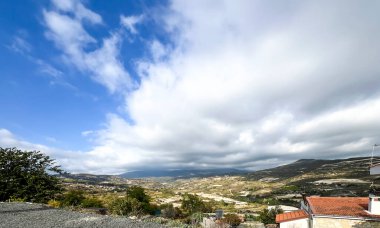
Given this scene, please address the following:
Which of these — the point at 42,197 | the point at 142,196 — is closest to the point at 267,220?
the point at 142,196

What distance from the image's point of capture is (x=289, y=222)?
30.3 metres

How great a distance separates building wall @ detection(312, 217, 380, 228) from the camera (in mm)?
25164

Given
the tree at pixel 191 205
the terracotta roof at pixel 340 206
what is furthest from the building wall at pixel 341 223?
the tree at pixel 191 205

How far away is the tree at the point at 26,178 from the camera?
98.6ft

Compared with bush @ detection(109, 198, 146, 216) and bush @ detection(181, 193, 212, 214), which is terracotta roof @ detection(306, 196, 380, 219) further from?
bush @ detection(181, 193, 212, 214)

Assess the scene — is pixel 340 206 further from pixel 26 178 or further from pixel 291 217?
pixel 26 178

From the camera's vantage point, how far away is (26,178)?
31.1m

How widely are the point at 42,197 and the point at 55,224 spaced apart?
1744cm

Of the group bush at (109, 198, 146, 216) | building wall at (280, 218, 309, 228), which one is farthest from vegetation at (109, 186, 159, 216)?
building wall at (280, 218, 309, 228)

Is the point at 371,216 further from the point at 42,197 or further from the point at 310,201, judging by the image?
the point at 42,197

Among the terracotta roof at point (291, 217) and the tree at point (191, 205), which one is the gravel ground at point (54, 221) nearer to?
the terracotta roof at point (291, 217)

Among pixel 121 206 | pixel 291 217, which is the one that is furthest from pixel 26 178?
pixel 291 217

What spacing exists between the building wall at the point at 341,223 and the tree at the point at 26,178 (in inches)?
1013

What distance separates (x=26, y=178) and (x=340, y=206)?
101 feet
